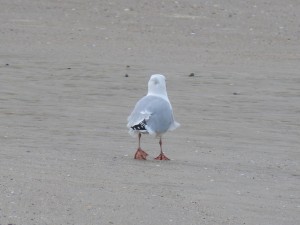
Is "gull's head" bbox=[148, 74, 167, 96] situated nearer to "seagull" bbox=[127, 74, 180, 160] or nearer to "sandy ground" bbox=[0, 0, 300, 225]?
"seagull" bbox=[127, 74, 180, 160]

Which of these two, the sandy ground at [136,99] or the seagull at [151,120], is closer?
the sandy ground at [136,99]

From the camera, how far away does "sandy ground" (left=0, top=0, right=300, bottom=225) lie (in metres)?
8.91

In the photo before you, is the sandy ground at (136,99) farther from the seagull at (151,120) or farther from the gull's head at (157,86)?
the gull's head at (157,86)

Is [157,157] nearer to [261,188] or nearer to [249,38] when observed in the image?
[261,188]

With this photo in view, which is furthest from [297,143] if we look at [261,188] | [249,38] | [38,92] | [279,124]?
[249,38]

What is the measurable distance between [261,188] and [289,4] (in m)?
16.6

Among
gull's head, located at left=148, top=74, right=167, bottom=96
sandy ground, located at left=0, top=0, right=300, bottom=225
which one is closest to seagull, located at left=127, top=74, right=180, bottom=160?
gull's head, located at left=148, top=74, right=167, bottom=96

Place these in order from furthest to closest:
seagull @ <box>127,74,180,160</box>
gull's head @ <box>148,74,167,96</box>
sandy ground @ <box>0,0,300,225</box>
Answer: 1. gull's head @ <box>148,74,167,96</box>
2. seagull @ <box>127,74,180,160</box>
3. sandy ground @ <box>0,0,300,225</box>

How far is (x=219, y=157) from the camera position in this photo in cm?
1127

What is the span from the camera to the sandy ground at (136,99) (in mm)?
8914

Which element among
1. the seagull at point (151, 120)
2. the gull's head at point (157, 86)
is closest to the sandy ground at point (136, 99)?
the seagull at point (151, 120)

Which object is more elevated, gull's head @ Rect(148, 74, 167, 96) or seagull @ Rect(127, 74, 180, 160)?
gull's head @ Rect(148, 74, 167, 96)

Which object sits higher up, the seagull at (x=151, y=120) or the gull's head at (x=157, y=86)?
the gull's head at (x=157, y=86)

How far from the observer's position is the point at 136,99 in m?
15.5
